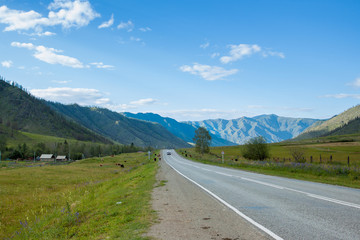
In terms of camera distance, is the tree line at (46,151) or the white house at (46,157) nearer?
the tree line at (46,151)

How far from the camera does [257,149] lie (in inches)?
2051

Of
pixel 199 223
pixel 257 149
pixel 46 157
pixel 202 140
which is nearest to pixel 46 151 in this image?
pixel 46 157

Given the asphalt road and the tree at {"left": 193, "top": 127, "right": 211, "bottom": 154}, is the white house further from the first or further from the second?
the asphalt road

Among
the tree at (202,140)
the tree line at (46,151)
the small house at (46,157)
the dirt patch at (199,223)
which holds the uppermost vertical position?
the tree at (202,140)

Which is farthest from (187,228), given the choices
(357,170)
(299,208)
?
(357,170)

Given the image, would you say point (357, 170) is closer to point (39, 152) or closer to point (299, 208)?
point (299, 208)

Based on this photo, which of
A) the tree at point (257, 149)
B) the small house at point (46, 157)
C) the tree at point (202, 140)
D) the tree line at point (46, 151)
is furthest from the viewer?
the small house at point (46, 157)

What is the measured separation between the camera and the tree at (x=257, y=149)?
171 feet

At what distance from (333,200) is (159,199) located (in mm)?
6343

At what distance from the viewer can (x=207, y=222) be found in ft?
22.9

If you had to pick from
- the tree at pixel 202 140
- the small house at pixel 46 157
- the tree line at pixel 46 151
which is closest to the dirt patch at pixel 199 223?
the tree at pixel 202 140

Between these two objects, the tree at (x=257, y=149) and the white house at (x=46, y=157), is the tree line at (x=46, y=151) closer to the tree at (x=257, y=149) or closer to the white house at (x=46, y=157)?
the white house at (x=46, y=157)

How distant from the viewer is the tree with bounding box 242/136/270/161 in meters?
52.0

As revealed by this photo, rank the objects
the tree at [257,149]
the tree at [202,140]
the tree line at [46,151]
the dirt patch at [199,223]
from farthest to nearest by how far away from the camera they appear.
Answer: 1. the tree line at [46,151]
2. the tree at [202,140]
3. the tree at [257,149]
4. the dirt patch at [199,223]
